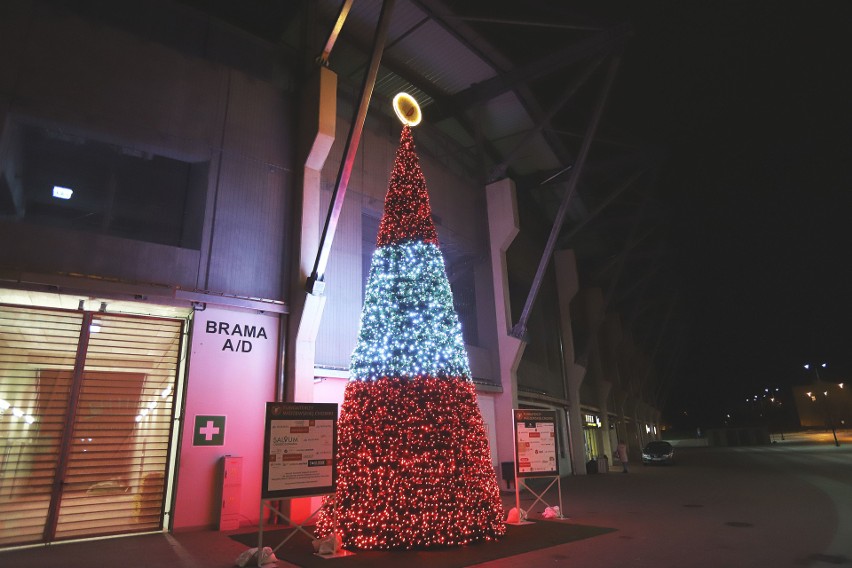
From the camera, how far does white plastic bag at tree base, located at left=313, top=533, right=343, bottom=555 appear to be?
6430mm

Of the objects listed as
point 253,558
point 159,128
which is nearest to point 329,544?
point 253,558

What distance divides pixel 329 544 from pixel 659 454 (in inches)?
920

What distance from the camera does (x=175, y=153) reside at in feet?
31.8

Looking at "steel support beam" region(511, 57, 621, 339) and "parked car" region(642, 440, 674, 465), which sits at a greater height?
"steel support beam" region(511, 57, 621, 339)

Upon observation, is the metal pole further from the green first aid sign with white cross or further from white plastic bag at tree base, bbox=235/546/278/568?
white plastic bag at tree base, bbox=235/546/278/568

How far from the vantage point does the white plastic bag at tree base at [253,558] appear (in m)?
5.97

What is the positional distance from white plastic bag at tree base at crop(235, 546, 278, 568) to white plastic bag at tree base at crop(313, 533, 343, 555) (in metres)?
0.60

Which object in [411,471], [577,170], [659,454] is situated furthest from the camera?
[659,454]

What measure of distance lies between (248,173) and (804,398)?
Result: 291ft

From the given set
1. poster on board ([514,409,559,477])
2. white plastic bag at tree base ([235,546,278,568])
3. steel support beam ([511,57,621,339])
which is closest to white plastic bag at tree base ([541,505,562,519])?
poster on board ([514,409,559,477])

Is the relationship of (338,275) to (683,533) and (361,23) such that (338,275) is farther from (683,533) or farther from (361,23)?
(683,533)

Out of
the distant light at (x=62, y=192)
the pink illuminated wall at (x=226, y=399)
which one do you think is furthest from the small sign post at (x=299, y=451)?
the distant light at (x=62, y=192)

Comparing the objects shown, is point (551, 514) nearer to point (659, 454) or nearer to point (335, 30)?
point (335, 30)

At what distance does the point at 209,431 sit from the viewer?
888 centimetres
